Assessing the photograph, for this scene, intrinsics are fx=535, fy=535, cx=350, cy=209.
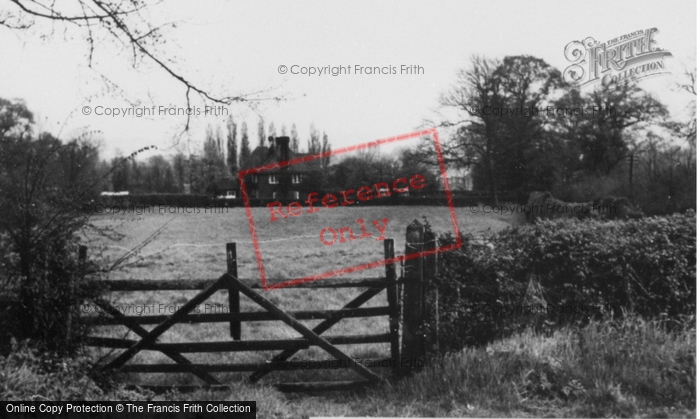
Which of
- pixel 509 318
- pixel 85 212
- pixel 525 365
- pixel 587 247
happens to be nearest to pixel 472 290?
pixel 509 318

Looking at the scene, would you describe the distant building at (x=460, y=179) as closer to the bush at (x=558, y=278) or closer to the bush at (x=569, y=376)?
the bush at (x=558, y=278)

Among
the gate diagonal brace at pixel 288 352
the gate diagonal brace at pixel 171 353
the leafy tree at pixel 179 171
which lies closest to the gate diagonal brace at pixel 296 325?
the gate diagonal brace at pixel 288 352

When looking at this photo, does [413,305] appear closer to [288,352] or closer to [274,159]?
[288,352]

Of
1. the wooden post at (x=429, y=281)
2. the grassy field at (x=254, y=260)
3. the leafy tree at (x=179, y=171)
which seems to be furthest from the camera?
the leafy tree at (x=179, y=171)

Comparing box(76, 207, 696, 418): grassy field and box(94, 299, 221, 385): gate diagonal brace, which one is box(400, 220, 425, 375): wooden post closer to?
box(76, 207, 696, 418): grassy field

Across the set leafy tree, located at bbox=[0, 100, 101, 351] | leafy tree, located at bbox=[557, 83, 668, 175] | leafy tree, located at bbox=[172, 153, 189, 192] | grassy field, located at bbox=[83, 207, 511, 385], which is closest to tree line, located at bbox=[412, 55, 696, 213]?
leafy tree, located at bbox=[557, 83, 668, 175]
